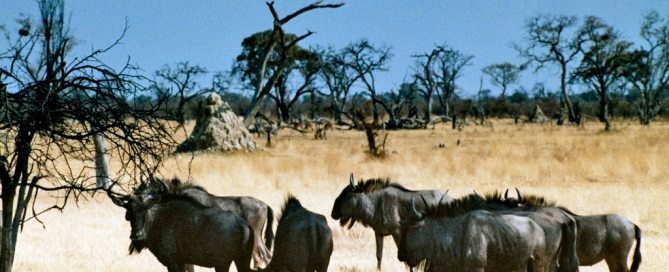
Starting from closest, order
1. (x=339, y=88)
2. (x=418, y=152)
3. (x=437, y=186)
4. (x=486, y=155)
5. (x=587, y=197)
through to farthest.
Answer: (x=587, y=197) < (x=437, y=186) < (x=486, y=155) < (x=418, y=152) < (x=339, y=88)

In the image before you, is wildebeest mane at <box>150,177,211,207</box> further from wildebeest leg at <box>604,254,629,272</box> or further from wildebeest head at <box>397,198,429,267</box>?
wildebeest leg at <box>604,254,629,272</box>

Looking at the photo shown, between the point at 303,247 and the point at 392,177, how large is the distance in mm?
10777

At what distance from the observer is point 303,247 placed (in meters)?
6.96

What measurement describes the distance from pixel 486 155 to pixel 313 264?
1667cm

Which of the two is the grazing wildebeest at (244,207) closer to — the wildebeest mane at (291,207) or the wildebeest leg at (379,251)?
the wildebeest mane at (291,207)

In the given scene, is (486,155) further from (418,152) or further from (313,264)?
(313,264)

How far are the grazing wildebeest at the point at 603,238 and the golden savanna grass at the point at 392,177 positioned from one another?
1.30 metres

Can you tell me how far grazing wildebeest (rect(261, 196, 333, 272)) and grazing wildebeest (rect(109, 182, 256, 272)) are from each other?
1.03 ft

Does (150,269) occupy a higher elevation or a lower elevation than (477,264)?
lower

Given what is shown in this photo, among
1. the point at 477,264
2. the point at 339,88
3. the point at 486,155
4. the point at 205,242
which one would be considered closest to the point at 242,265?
the point at 205,242

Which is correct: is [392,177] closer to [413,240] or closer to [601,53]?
[413,240]

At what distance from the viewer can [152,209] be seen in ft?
23.0

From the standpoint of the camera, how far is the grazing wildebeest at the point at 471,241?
623 centimetres

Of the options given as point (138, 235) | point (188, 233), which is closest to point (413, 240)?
point (188, 233)
